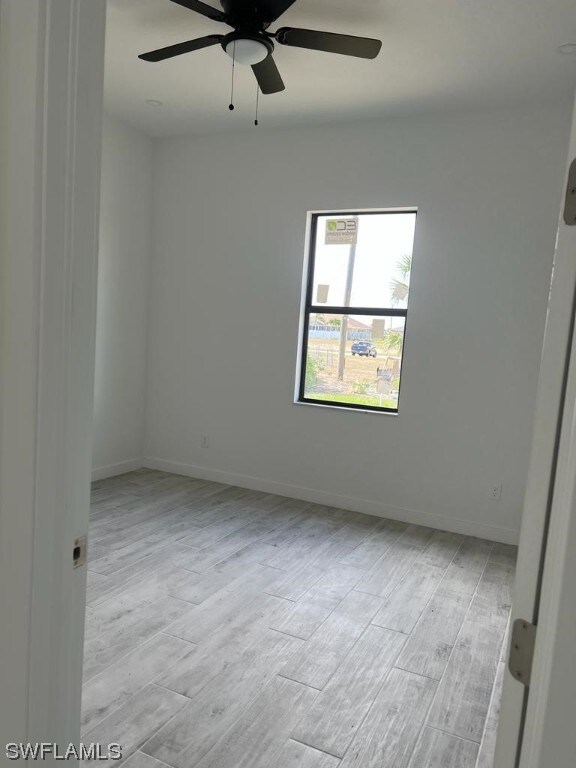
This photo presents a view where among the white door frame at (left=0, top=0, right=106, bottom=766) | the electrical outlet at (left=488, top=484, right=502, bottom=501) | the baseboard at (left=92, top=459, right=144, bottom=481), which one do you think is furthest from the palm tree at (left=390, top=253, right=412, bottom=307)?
the white door frame at (left=0, top=0, right=106, bottom=766)

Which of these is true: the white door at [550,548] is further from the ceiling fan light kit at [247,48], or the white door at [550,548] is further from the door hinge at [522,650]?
the ceiling fan light kit at [247,48]

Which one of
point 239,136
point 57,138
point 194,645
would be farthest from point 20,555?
point 239,136

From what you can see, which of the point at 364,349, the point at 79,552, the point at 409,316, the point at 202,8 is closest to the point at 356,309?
the point at 364,349

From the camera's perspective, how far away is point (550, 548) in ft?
2.16

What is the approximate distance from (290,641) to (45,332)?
81.5 inches

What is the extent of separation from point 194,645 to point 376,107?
3.64 m

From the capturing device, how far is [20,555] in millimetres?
925

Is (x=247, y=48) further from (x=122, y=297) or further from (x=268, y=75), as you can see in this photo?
(x=122, y=297)

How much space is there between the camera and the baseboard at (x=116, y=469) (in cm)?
474

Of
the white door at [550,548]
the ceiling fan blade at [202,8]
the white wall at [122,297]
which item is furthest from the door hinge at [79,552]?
the white wall at [122,297]

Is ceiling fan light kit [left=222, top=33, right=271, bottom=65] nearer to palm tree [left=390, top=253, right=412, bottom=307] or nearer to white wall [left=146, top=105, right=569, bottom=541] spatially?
white wall [left=146, top=105, right=569, bottom=541]

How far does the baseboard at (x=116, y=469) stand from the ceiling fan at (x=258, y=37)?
10.8ft

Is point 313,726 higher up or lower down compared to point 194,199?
lower down

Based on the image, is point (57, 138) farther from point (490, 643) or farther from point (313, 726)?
point (490, 643)
